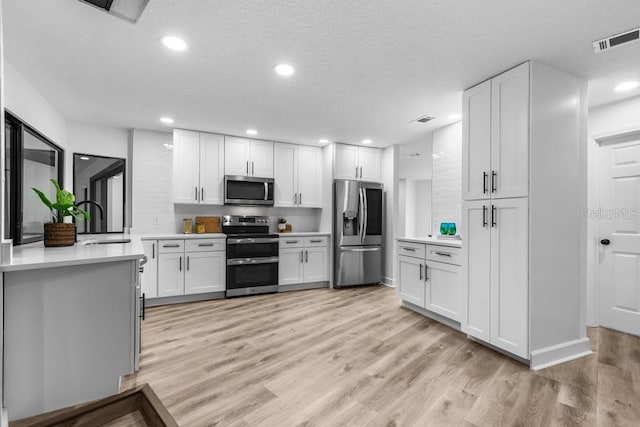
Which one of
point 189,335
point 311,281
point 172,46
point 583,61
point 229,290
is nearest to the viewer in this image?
point 172,46

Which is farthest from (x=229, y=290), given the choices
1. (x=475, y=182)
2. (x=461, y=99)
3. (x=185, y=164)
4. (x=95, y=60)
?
(x=461, y=99)

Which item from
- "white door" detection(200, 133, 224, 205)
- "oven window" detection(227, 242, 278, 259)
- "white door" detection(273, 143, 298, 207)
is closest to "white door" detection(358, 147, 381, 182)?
"white door" detection(273, 143, 298, 207)

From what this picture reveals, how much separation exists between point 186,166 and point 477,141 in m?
3.66

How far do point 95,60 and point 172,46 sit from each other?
744mm

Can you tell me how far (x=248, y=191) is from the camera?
479cm

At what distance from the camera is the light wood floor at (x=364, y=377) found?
5.95ft

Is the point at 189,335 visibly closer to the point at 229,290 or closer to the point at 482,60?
the point at 229,290

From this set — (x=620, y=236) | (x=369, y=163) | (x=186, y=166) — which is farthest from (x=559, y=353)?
(x=186, y=166)

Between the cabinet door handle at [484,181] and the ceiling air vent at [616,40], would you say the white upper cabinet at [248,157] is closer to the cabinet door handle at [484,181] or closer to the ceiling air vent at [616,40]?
the cabinet door handle at [484,181]

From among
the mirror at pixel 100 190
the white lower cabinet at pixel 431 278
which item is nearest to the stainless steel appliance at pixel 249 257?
the mirror at pixel 100 190

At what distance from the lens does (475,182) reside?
281 cm

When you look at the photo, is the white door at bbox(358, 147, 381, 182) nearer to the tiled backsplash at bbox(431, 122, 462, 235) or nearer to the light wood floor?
the tiled backsplash at bbox(431, 122, 462, 235)

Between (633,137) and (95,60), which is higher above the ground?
(95,60)

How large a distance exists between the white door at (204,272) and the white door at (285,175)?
1.29 meters
